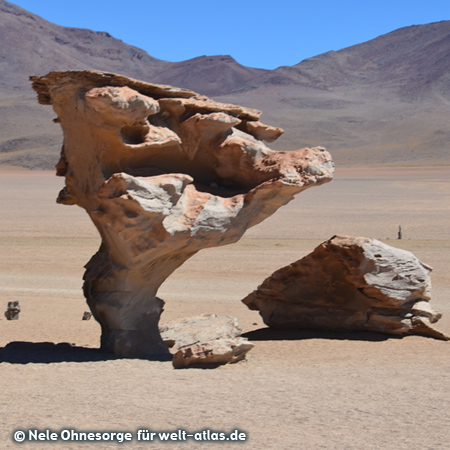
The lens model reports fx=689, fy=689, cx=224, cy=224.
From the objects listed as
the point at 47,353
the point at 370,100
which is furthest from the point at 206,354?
the point at 370,100

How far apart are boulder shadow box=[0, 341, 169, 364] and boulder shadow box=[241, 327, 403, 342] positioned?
241 cm

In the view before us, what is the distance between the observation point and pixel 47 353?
973 centimetres

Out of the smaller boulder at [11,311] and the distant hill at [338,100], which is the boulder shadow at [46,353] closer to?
the smaller boulder at [11,311]

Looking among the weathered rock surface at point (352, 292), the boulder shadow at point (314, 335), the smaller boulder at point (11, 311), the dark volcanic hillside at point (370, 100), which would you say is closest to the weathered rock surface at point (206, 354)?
the boulder shadow at point (314, 335)

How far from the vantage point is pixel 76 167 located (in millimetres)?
9938

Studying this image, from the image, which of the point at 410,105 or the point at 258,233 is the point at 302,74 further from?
the point at 258,233

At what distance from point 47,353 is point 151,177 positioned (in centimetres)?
307

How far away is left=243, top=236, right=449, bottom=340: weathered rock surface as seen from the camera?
10.7 metres

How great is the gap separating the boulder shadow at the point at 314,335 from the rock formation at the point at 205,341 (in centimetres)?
63

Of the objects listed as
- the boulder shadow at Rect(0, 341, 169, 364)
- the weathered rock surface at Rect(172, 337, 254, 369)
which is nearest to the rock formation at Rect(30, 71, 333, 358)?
the boulder shadow at Rect(0, 341, 169, 364)

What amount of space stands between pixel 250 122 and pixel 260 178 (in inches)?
39.2

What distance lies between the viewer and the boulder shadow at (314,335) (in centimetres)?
1091

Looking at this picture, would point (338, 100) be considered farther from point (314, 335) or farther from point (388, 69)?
point (314, 335)

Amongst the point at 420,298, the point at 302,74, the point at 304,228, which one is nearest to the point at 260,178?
the point at 420,298
